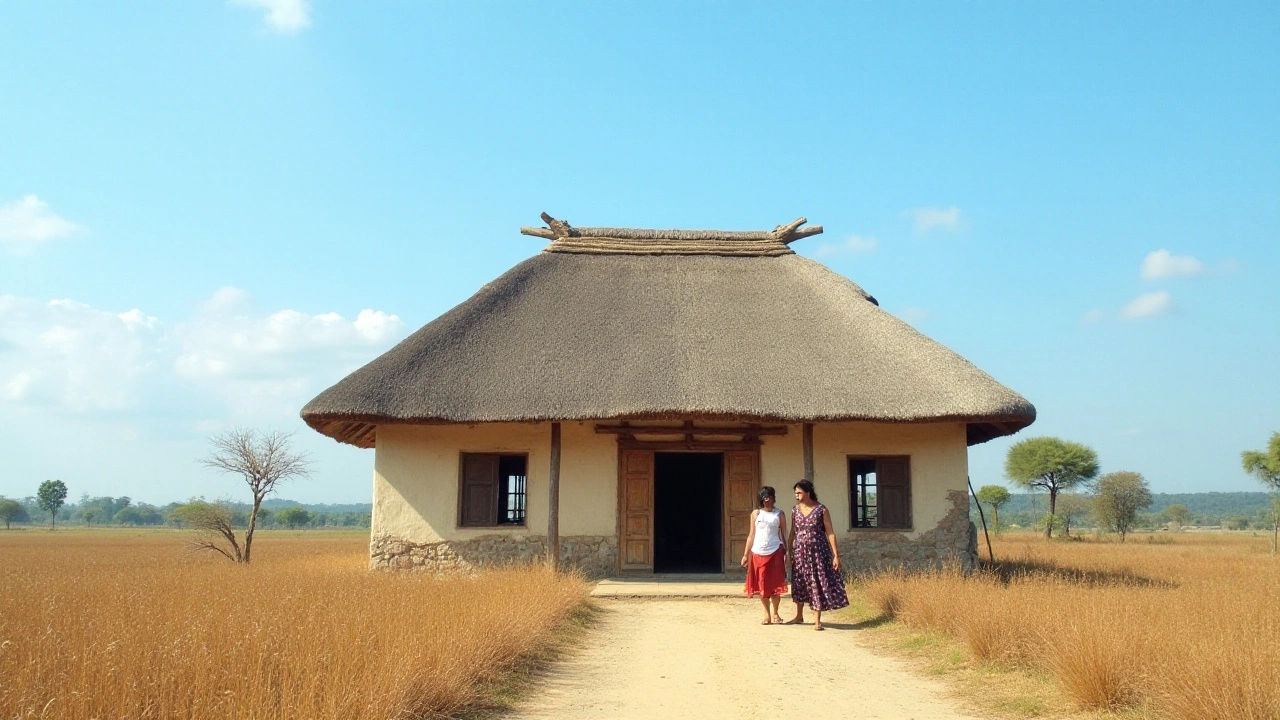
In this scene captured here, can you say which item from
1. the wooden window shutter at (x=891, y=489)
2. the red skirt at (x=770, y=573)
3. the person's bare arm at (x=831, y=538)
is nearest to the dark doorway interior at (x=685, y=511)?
the wooden window shutter at (x=891, y=489)

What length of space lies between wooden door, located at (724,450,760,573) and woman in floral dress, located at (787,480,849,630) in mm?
3681

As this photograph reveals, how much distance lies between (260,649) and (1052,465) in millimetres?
35378

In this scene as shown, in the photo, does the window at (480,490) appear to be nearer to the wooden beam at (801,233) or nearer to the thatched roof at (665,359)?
the thatched roof at (665,359)

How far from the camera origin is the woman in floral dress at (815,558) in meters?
7.68

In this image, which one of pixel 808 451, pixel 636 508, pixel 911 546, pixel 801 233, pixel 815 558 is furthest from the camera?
pixel 801 233

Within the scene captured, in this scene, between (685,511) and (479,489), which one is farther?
(685,511)

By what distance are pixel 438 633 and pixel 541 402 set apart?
5681mm

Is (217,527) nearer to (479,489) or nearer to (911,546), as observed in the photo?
(479,489)

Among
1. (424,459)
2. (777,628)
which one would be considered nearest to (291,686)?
(777,628)

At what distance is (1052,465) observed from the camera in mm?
34500

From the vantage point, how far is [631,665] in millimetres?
5973

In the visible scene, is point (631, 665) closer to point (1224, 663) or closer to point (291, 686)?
point (291, 686)

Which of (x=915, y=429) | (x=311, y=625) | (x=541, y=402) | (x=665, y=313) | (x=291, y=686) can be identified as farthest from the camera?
(x=665, y=313)

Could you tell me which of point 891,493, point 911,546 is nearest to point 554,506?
point 891,493
